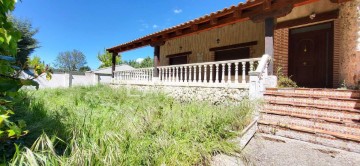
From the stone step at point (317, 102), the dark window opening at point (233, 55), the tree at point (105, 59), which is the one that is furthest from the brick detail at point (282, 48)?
the tree at point (105, 59)

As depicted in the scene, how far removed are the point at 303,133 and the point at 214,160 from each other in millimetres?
1995

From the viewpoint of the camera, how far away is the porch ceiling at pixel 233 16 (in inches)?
225

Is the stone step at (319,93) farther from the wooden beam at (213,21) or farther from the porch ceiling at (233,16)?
the wooden beam at (213,21)

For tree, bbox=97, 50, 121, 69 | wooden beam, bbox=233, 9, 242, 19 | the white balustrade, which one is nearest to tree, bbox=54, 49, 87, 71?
tree, bbox=97, 50, 121, 69

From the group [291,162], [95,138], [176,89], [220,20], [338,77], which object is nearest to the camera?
[95,138]

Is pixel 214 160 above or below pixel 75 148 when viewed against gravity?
below

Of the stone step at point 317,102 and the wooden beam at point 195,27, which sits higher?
the wooden beam at point 195,27

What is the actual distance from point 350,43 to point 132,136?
6.48m

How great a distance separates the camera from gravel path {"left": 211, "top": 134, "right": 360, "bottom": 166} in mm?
3416

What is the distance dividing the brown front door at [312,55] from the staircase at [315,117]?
2428 mm

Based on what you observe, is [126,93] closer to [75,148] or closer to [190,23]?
[190,23]

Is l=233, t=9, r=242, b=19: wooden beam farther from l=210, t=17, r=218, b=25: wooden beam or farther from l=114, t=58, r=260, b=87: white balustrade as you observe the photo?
l=114, t=58, r=260, b=87: white balustrade

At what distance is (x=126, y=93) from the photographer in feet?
25.5

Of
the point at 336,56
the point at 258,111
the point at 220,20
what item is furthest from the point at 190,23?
the point at 336,56
